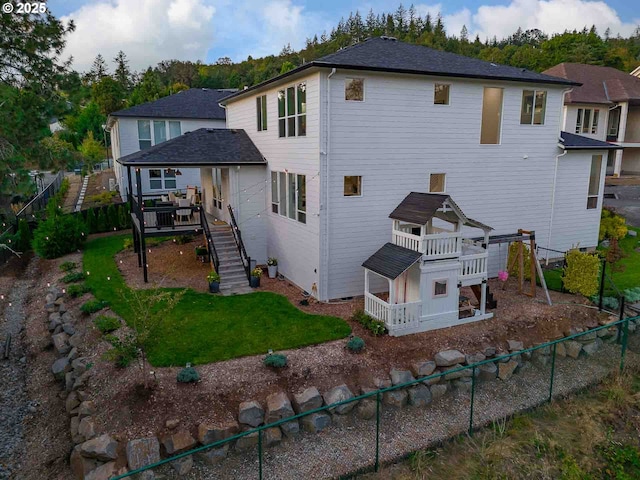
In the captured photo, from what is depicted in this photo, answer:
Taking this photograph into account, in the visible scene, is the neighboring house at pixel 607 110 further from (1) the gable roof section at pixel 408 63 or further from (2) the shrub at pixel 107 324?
(2) the shrub at pixel 107 324

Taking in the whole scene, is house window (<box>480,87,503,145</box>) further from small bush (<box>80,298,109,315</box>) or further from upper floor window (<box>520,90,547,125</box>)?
small bush (<box>80,298,109,315</box>)

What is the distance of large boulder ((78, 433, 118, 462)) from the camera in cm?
733

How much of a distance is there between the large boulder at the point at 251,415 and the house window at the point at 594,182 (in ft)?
49.2

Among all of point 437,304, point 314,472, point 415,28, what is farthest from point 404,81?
point 415,28

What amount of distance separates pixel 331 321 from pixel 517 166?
8.53 meters

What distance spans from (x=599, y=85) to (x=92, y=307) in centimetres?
3973

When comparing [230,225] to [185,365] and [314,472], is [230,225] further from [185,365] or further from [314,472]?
[314,472]

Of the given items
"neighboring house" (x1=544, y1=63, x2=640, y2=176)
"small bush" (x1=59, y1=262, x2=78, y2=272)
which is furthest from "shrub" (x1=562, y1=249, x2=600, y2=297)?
"neighboring house" (x1=544, y1=63, x2=640, y2=176)

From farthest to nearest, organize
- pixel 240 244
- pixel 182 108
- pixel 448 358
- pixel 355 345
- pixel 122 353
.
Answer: pixel 182 108 < pixel 240 244 < pixel 355 345 < pixel 448 358 < pixel 122 353

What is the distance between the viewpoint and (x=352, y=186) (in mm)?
12961

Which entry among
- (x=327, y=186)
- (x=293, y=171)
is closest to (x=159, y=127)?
(x=293, y=171)

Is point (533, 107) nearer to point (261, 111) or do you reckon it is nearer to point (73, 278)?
point (261, 111)


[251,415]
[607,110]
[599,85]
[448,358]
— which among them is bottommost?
[251,415]

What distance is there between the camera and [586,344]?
37.4 feet
